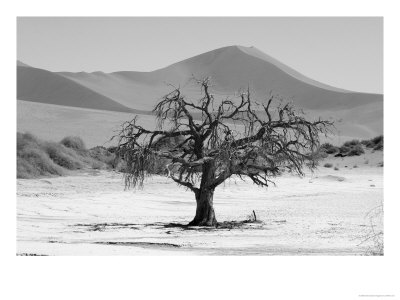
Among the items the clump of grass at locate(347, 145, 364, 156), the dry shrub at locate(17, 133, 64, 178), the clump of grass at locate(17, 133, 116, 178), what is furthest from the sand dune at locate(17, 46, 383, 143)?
the dry shrub at locate(17, 133, 64, 178)

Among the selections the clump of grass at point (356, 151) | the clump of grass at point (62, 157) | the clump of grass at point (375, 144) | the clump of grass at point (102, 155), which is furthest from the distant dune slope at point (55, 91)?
the clump of grass at point (62, 157)

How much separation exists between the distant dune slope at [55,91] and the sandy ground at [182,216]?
56.9 m

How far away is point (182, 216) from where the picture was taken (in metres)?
16.0

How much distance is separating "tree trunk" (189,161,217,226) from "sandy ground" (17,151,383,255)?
0.49 m

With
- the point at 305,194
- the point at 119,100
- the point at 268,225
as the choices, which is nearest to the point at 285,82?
the point at 119,100

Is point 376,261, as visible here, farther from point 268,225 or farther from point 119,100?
point 119,100

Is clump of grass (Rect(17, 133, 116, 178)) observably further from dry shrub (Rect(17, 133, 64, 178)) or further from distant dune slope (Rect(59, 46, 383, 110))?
distant dune slope (Rect(59, 46, 383, 110))

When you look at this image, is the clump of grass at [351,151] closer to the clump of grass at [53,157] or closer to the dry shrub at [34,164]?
the clump of grass at [53,157]

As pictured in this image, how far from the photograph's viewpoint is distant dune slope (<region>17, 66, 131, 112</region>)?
8207 centimetres

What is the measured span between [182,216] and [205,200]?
2398 millimetres

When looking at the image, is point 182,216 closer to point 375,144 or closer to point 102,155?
point 102,155
